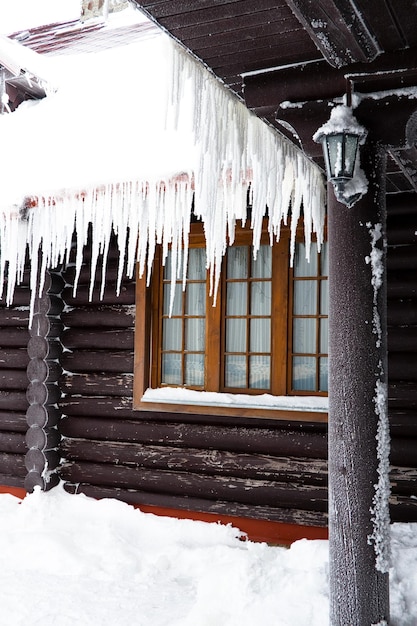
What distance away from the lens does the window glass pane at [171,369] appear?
5.19 meters

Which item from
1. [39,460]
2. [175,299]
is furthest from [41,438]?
[175,299]

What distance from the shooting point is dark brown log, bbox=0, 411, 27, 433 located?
572cm

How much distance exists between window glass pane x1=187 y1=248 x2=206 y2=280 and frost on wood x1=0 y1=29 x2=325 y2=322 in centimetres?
18

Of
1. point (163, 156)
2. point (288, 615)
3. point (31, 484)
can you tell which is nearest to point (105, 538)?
point (31, 484)

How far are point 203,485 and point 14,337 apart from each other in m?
2.49

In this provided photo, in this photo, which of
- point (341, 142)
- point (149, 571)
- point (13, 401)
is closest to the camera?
point (341, 142)

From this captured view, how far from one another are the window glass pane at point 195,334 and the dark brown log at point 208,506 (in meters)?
1.34

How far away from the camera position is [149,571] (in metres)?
4.18

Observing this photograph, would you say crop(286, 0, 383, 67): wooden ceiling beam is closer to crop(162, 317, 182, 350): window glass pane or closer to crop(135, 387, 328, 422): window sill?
crop(135, 387, 328, 422): window sill

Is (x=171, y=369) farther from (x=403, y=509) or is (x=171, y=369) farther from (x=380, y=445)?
(x=380, y=445)

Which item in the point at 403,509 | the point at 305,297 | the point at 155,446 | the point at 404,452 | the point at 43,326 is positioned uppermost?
the point at 305,297

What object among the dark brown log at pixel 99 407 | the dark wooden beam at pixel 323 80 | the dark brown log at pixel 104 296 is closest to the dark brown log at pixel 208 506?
the dark brown log at pixel 99 407

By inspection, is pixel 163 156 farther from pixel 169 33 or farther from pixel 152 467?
pixel 152 467

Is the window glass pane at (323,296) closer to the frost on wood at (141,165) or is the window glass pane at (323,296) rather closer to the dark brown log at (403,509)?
the frost on wood at (141,165)
